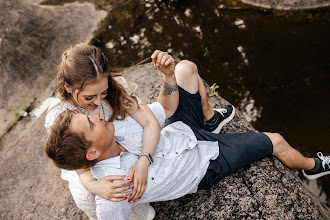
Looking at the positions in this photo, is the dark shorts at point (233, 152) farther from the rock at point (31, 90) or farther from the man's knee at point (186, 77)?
the rock at point (31, 90)

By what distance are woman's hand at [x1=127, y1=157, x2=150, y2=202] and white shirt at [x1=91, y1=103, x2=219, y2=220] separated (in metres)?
0.07

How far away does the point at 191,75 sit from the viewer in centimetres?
279

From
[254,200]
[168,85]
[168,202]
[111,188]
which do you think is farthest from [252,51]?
[111,188]

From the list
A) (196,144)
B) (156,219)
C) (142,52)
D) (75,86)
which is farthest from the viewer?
(142,52)

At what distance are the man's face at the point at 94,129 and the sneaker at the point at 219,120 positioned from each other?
1.33m

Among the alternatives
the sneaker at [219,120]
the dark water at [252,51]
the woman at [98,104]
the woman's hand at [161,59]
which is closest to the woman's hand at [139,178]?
the woman at [98,104]

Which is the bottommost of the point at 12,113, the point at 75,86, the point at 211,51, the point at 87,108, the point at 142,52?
the point at 211,51

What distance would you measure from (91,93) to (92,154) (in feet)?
1.57

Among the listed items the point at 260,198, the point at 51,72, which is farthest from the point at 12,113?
the point at 260,198

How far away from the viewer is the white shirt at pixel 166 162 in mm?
2115

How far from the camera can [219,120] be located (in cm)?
311

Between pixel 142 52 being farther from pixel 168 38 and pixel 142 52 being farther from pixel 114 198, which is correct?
pixel 114 198

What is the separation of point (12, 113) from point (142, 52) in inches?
97.0

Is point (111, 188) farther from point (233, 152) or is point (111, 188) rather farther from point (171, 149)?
point (233, 152)
